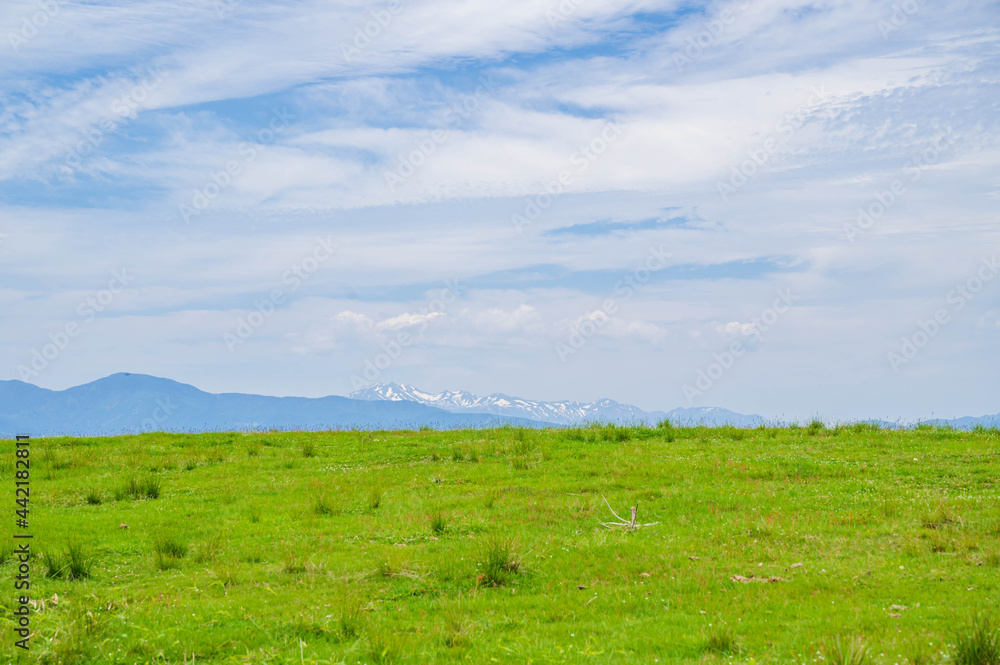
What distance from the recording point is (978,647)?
8828mm

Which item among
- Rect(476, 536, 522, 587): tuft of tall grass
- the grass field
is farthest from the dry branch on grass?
Rect(476, 536, 522, 587): tuft of tall grass

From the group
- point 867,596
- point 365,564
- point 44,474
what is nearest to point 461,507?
point 365,564

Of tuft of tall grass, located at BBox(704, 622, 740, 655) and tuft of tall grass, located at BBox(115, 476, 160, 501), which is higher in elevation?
tuft of tall grass, located at BBox(115, 476, 160, 501)

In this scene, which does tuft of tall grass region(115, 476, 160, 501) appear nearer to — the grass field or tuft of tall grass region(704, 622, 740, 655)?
the grass field

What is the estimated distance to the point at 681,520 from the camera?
17391mm

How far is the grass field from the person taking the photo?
10211 mm

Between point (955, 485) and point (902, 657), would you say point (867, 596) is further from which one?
point (955, 485)

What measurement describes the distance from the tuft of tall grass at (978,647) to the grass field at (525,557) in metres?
0.02

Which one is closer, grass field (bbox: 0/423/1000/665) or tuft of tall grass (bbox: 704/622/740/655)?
tuft of tall grass (bbox: 704/622/740/655)

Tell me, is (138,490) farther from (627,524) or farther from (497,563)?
(627,524)

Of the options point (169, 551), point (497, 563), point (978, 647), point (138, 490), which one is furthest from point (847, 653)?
point (138, 490)

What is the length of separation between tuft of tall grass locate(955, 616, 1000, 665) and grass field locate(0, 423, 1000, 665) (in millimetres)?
23

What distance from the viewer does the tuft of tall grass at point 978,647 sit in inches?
346

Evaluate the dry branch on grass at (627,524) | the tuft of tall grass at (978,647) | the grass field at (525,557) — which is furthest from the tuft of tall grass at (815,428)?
the tuft of tall grass at (978,647)
